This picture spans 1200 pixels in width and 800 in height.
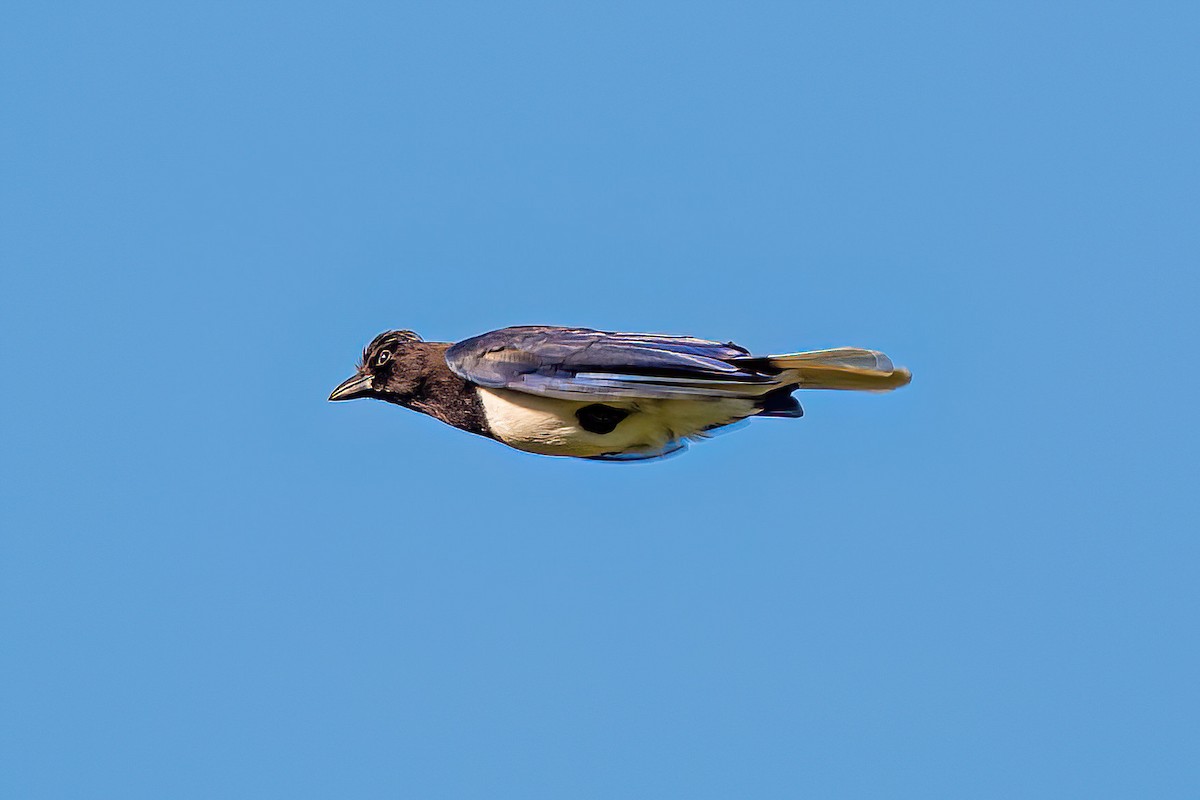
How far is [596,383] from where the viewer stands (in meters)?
15.5

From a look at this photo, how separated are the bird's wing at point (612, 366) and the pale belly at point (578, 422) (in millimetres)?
336

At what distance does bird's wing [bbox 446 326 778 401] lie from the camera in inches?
604

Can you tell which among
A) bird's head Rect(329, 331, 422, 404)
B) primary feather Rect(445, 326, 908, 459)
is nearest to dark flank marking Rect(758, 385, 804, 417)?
primary feather Rect(445, 326, 908, 459)

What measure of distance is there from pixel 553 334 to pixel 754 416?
6.58 feet

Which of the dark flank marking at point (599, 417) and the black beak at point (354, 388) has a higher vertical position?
the black beak at point (354, 388)

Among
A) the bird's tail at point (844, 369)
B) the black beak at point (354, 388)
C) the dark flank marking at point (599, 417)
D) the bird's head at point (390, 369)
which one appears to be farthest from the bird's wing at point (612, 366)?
the black beak at point (354, 388)

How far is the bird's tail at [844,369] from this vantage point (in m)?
15.7

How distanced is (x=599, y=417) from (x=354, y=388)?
2.50m

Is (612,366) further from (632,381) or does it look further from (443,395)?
(443,395)

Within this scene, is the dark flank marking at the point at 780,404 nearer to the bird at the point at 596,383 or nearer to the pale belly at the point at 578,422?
the bird at the point at 596,383

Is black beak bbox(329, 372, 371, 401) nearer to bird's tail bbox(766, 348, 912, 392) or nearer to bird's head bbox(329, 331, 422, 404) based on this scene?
bird's head bbox(329, 331, 422, 404)

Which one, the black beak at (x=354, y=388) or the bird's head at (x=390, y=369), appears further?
the black beak at (x=354, y=388)

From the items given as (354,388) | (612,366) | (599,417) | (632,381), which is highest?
(354,388)

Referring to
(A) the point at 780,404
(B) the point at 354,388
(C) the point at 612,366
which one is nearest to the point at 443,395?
(B) the point at 354,388
